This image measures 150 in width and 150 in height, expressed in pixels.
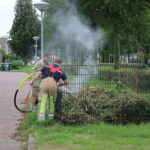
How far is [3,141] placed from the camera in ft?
20.6

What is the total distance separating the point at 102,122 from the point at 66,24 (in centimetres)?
1824

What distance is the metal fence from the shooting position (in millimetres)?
7398

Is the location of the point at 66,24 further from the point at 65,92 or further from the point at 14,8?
the point at 14,8

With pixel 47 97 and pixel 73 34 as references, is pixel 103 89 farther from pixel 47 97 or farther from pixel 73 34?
pixel 73 34

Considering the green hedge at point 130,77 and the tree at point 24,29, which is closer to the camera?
the green hedge at point 130,77

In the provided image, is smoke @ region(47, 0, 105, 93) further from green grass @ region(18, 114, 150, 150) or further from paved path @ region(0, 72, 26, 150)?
green grass @ region(18, 114, 150, 150)

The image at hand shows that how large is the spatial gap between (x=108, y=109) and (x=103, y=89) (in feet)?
2.79

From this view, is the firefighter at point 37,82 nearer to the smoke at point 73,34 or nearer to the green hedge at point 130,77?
the green hedge at point 130,77

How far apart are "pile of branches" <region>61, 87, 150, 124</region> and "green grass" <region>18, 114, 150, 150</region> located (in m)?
0.38

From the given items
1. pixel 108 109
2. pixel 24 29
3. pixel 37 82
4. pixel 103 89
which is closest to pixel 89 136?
pixel 108 109

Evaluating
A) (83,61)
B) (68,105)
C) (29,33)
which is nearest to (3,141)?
(68,105)

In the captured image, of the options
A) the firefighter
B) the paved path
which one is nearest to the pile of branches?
the paved path

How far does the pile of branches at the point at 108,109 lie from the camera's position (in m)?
7.12

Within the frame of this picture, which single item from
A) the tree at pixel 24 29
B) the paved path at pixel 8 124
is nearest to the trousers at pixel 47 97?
the paved path at pixel 8 124
